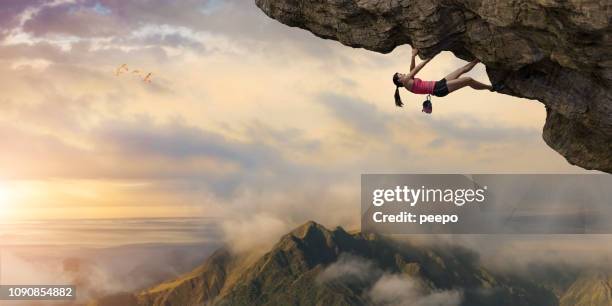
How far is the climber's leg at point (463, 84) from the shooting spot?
24.1m

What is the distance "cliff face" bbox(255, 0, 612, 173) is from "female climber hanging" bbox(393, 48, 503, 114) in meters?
0.57

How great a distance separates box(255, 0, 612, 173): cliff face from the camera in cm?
1945

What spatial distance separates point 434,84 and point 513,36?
12.0 ft

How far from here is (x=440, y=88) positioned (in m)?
24.0

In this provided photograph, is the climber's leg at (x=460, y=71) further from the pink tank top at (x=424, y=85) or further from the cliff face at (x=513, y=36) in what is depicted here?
the pink tank top at (x=424, y=85)

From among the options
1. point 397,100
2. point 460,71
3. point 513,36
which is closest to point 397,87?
point 397,100

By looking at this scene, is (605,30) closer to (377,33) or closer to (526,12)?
(526,12)

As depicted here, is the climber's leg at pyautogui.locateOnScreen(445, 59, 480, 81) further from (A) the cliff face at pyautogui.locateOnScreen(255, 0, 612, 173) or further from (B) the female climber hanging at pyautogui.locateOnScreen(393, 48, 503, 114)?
(A) the cliff face at pyautogui.locateOnScreen(255, 0, 612, 173)

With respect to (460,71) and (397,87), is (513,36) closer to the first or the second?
(460,71)

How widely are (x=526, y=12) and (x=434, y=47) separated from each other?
11.0 feet

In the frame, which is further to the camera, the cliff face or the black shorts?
the black shorts

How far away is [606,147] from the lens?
24.9 m

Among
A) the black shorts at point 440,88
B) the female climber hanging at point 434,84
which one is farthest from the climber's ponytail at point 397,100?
the black shorts at point 440,88

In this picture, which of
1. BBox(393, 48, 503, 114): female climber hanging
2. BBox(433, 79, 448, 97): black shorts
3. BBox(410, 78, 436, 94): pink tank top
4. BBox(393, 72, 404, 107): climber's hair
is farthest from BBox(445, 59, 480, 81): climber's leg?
BBox(393, 72, 404, 107): climber's hair
